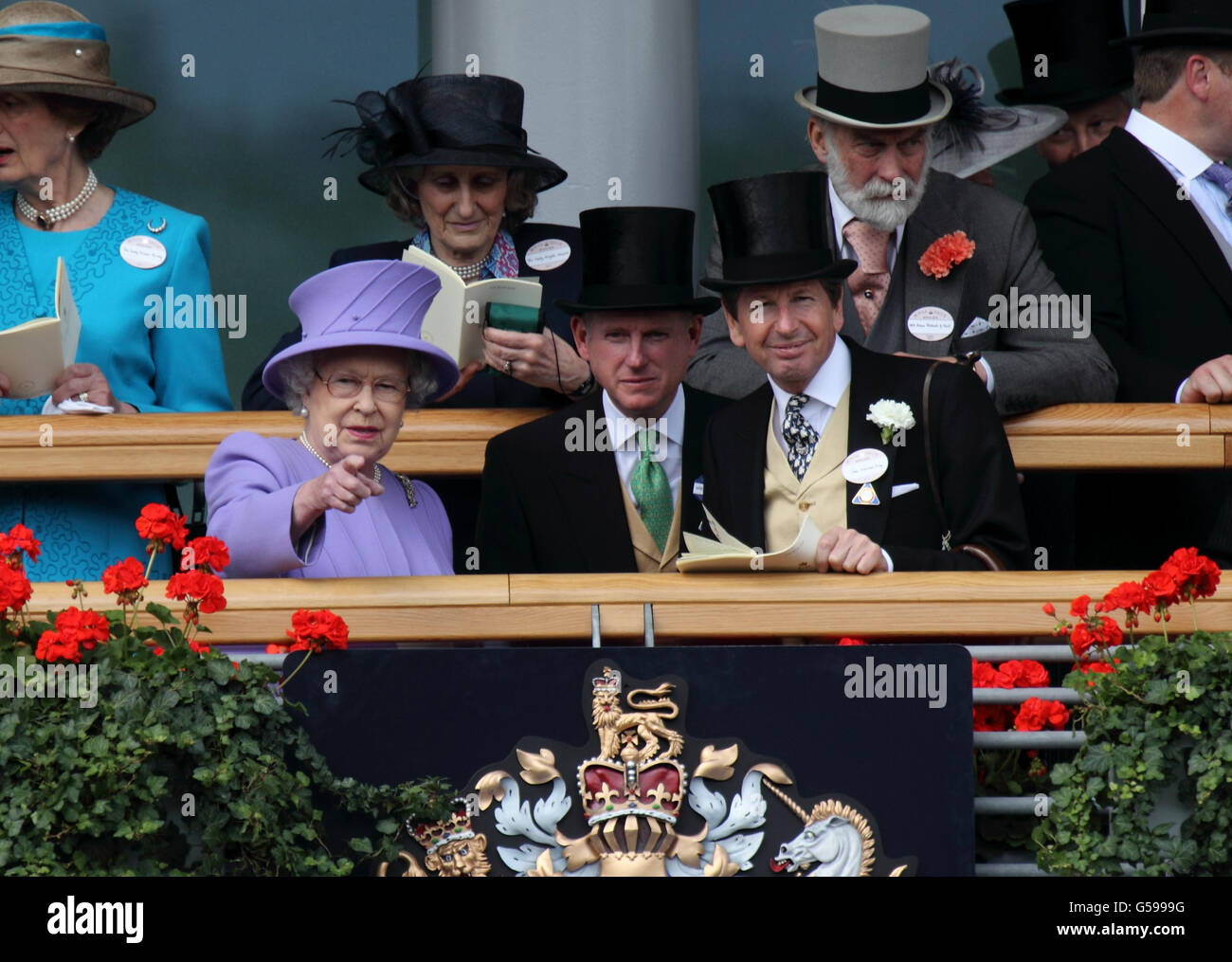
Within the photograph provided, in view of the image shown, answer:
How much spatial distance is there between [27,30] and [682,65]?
208 cm

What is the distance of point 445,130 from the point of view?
18.9 ft

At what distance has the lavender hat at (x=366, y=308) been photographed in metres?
4.89

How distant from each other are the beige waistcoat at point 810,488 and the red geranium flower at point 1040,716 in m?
0.90

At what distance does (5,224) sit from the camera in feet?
19.1

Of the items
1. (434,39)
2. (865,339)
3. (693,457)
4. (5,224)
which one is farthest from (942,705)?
(434,39)

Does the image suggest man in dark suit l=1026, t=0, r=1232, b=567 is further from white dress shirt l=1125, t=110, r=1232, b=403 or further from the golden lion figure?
the golden lion figure

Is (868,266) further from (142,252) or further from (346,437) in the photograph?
(142,252)

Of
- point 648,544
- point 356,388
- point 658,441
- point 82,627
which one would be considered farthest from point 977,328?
point 82,627

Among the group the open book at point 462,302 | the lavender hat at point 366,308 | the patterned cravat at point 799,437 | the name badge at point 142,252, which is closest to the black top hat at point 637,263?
the open book at point 462,302

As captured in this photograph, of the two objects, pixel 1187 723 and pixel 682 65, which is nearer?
pixel 1187 723

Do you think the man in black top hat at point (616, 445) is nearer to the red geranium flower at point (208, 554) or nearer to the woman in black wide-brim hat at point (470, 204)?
the woman in black wide-brim hat at point (470, 204)
